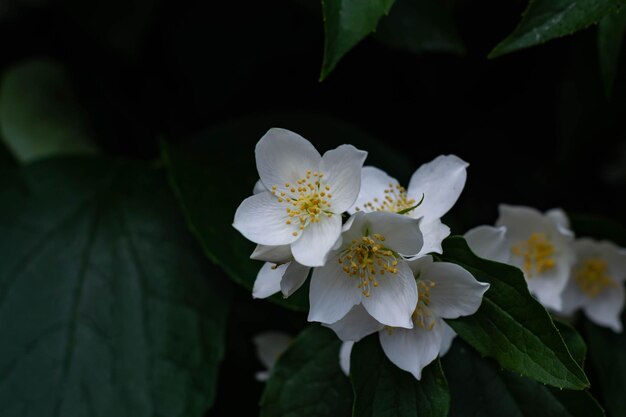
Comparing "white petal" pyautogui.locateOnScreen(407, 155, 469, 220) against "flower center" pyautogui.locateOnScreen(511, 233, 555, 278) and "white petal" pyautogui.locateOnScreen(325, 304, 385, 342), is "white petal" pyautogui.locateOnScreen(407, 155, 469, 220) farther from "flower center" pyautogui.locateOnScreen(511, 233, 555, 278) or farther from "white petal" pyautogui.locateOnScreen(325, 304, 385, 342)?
"flower center" pyautogui.locateOnScreen(511, 233, 555, 278)

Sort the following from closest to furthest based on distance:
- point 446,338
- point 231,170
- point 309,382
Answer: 1. point 446,338
2. point 309,382
3. point 231,170

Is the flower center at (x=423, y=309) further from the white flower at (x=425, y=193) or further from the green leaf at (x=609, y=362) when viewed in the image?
the green leaf at (x=609, y=362)

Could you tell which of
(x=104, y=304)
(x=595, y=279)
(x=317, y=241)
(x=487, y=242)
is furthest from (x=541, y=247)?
(x=104, y=304)

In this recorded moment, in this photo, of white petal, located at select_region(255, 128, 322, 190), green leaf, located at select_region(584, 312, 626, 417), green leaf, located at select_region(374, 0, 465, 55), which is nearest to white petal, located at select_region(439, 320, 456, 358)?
white petal, located at select_region(255, 128, 322, 190)

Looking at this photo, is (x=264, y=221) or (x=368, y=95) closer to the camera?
(x=264, y=221)

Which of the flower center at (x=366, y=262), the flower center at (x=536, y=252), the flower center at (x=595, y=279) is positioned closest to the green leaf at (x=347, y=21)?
the flower center at (x=366, y=262)

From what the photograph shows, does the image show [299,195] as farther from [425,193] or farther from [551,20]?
[551,20]
